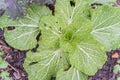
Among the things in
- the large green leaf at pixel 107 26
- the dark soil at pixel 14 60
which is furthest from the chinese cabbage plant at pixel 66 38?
the dark soil at pixel 14 60

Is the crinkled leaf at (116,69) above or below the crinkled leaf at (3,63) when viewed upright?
below

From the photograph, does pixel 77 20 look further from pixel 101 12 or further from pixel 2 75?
pixel 2 75

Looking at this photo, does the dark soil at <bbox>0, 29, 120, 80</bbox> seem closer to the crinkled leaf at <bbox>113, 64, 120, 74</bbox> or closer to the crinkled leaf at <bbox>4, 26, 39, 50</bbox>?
the crinkled leaf at <bbox>113, 64, 120, 74</bbox>

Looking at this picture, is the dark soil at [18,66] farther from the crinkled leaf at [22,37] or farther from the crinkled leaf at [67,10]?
the crinkled leaf at [67,10]

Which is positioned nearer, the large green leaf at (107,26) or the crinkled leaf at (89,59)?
the crinkled leaf at (89,59)

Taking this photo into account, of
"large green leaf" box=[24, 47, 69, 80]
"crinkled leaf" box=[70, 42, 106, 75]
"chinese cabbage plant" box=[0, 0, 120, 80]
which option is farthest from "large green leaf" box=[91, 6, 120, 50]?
"large green leaf" box=[24, 47, 69, 80]

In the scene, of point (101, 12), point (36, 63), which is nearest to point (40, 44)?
point (36, 63)
